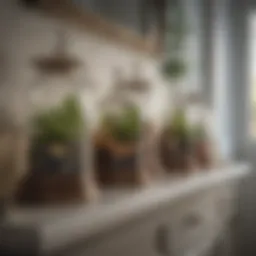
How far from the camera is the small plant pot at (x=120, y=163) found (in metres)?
1.27

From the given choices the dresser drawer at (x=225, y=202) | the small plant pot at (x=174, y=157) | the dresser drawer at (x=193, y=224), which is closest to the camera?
the dresser drawer at (x=193, y=224)

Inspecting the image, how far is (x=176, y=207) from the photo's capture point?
1.38 meters

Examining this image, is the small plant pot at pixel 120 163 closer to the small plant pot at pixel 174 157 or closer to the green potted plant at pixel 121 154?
the green potted plant at pixel 121 154

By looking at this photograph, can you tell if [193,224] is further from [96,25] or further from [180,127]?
[96,25]

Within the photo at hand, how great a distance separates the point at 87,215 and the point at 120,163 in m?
0.41

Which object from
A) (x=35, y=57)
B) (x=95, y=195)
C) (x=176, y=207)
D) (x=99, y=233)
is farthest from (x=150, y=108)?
(x=99, y=233)

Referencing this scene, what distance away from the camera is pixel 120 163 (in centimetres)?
128

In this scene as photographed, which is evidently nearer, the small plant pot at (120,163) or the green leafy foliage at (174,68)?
the small plant pot at (120,163)

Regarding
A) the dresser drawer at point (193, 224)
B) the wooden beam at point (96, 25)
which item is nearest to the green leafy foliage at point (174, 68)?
the wooden beam at point (96, 25)

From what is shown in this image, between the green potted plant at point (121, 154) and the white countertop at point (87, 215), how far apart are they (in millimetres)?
59

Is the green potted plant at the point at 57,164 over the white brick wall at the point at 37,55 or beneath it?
beneath

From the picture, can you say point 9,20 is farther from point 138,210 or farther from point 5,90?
point 138,210

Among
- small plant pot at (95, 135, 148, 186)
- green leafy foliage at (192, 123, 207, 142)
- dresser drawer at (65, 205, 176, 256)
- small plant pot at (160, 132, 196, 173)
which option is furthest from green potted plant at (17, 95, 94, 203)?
green leafy foliage at (192, 123, 207, 142)

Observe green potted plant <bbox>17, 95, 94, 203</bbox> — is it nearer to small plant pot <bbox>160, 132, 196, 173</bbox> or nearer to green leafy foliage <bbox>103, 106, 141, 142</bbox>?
green leafy foliage <bbox>103, 106, 141, 142</bbox>
